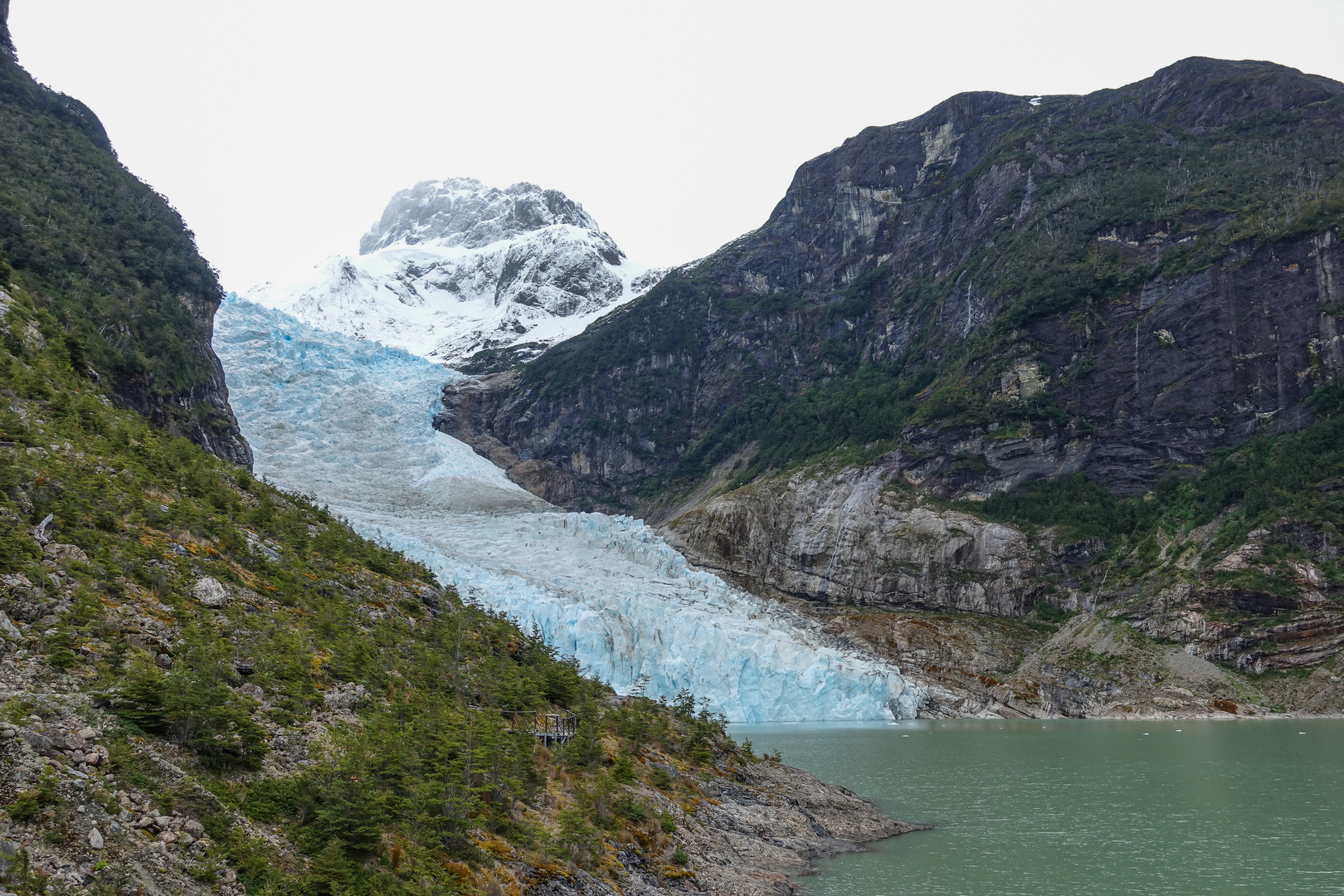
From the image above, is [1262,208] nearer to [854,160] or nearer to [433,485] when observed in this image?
[854,160]

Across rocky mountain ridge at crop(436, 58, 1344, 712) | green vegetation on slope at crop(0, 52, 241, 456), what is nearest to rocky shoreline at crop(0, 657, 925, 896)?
green vegetation on slope at crop(0, 52, 241, 456)

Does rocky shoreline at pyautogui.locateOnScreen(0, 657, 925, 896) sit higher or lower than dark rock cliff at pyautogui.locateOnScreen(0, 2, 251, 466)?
lower

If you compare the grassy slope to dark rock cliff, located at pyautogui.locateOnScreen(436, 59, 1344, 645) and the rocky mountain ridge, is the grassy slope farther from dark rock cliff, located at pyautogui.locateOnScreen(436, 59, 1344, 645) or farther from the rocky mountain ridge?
dark rock cliff, located at pyautogui.locateOnScreen(436, 59, 1344, 645)

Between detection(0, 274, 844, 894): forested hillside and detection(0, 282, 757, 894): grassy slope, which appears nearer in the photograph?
detection(0, 274, 844, 894): forested hillside

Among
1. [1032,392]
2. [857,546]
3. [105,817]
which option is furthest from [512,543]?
[105,817]

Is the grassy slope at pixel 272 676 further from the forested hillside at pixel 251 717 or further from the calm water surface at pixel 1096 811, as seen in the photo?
the calm water surface at pixel 1096 811

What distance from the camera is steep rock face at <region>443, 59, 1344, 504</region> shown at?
98.9 meters

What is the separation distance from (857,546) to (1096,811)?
233 ft

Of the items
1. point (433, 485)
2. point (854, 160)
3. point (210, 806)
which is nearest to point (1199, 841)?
point (210, 806)

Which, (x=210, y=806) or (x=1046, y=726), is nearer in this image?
(x=210, y=806)

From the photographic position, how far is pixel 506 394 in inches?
6142

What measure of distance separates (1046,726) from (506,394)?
112 metres

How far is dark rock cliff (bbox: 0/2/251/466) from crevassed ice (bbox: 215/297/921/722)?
17.7 meters

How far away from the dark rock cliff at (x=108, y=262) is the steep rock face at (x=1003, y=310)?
82.9 meters
